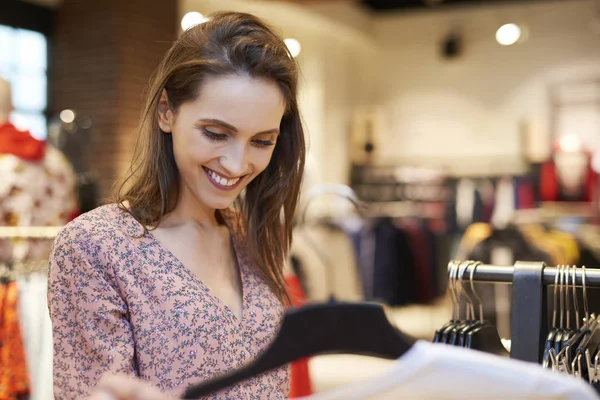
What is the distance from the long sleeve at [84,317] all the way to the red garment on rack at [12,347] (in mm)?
1423

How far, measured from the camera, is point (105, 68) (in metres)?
5.55

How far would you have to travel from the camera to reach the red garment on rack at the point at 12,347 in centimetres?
245

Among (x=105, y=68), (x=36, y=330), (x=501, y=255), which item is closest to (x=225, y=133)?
(x=36, y=330)

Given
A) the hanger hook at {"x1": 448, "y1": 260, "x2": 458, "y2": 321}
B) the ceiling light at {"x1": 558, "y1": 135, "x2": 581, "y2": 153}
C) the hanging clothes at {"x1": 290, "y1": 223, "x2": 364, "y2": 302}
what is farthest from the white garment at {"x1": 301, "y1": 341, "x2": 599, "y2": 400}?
the ceiling light at {"x1": 558, "y1": 135, "x2": 581, "y2": 153}

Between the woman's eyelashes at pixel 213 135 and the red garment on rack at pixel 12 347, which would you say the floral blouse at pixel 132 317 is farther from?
the red garment on rack at pixel 12 347

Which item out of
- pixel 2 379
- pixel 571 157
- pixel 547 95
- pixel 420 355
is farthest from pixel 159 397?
pixel 547 95

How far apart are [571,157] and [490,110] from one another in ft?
5.03

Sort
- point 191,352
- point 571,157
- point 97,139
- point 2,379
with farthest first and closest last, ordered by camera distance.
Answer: point 571,157 < point 97,139 < point 2,379 < point 191,352

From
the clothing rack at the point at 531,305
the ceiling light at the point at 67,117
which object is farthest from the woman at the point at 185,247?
the ceiling light at the point at 67,117

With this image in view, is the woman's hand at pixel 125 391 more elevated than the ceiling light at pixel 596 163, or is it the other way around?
the ceiling light at pixel 596 163

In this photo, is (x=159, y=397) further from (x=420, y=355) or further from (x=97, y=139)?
(x=97, y=139)

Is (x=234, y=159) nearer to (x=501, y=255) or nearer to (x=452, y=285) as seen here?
(x=452, y=285)

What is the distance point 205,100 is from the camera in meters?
1.23

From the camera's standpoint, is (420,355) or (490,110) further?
(490,110)
